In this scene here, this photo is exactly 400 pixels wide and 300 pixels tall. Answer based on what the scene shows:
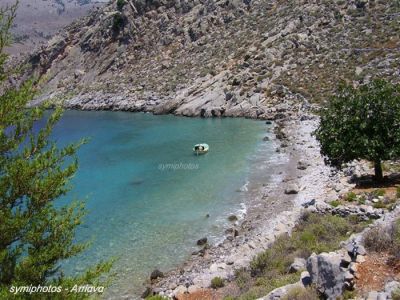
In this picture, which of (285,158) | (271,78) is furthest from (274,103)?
(285,158)

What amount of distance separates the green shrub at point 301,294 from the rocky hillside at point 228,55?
44517 mm

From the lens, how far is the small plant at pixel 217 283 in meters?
19.1

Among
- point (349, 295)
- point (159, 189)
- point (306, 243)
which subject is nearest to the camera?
point (349, 295)

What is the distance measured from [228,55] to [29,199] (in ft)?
280

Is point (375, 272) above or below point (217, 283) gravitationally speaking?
above

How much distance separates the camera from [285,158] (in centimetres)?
4419

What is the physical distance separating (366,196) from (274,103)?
48590 millimetres

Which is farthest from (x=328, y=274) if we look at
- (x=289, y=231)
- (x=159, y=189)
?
(x=159, y=189)

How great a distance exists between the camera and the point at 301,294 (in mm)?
12594

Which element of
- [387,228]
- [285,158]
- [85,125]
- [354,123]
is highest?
[354,123]

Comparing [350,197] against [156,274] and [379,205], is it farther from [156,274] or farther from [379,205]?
[156,274]

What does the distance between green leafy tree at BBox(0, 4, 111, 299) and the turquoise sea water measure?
2.39 m

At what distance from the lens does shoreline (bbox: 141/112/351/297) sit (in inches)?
849

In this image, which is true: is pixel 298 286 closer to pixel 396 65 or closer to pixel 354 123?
pixel 354 123
